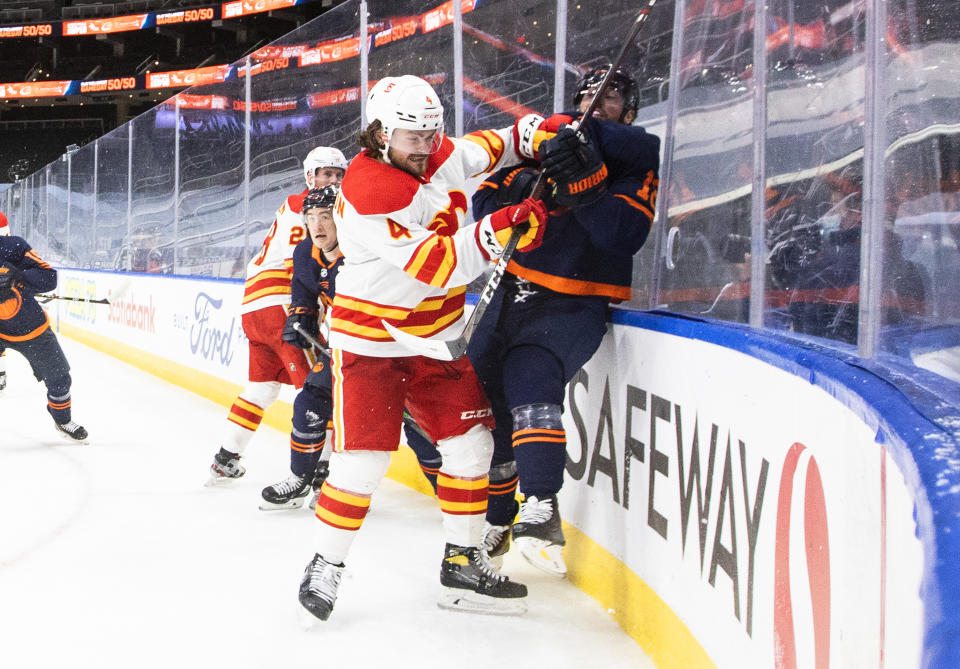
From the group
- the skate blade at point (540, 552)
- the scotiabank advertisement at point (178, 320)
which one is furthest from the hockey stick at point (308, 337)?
the scotiabank advertisement at point (178, 320)

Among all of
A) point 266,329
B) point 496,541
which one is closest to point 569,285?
point 496,541

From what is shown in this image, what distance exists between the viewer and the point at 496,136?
2.23m

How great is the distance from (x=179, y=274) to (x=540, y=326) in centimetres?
506

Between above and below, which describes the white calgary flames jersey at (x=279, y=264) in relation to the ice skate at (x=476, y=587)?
above

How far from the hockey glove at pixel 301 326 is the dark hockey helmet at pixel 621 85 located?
1.25 metres

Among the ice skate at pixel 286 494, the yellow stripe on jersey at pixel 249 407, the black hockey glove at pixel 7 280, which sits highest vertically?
the black hockey glove at pixel 7 280

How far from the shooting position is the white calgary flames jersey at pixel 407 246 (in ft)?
6.29

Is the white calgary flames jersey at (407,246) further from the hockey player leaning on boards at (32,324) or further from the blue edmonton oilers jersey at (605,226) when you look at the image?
the hockey player leaning on boards at (32,324)

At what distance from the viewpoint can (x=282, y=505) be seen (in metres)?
3.06

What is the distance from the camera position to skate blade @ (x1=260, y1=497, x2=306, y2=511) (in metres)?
3.05

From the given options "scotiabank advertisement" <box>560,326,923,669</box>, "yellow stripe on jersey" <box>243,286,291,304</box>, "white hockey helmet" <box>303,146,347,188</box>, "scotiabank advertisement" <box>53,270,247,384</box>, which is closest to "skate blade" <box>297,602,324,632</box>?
"scotiabank advertisement" <box>560,326,923,669</box>

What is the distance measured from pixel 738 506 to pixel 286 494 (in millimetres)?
1899

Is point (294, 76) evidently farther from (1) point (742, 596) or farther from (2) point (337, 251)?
(1) point (742, 596)

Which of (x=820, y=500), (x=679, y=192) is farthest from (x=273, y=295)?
(x=820, y=500)
